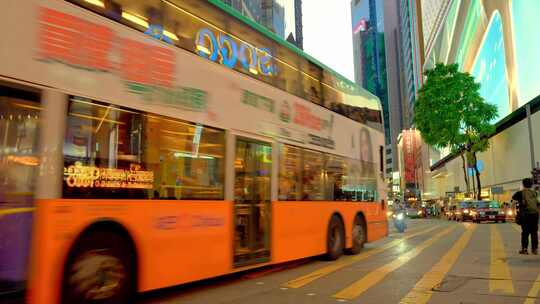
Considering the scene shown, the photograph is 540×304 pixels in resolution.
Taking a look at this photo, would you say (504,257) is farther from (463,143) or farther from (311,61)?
(463,143)

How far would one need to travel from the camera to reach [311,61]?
11.4 meters

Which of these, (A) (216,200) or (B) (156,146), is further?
(A) (216,200)

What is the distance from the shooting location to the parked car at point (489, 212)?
37.6m

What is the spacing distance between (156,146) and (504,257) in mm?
9236

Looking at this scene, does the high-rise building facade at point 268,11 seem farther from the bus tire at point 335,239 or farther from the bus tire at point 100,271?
the bus tire at point 100,271

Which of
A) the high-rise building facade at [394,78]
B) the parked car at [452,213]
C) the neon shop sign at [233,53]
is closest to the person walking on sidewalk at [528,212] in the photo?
the neon shop sign at [233,53]

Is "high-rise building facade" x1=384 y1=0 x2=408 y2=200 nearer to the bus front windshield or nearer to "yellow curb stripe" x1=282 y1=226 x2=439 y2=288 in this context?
the bus front windshield

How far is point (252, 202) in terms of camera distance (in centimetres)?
876

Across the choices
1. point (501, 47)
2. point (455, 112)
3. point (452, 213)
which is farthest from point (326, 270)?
point (452, 213)

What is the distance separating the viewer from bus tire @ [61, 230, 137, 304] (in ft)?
17.8

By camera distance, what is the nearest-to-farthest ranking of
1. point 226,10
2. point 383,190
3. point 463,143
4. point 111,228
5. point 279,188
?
point 111,228, point 226,10, point 279,188, point 383,190, point 463,143

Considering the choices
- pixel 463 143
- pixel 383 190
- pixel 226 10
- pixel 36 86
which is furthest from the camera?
pixel 463 143

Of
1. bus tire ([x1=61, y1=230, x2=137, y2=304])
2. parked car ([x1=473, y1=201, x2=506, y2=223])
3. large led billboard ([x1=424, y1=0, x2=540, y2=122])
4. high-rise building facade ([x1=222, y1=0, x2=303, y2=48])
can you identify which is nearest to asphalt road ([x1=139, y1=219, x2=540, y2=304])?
bus tire ([x1=61, y1=230, x2=137, y2=304])

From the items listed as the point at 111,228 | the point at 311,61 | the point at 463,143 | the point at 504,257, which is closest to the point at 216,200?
the point at 111,228
